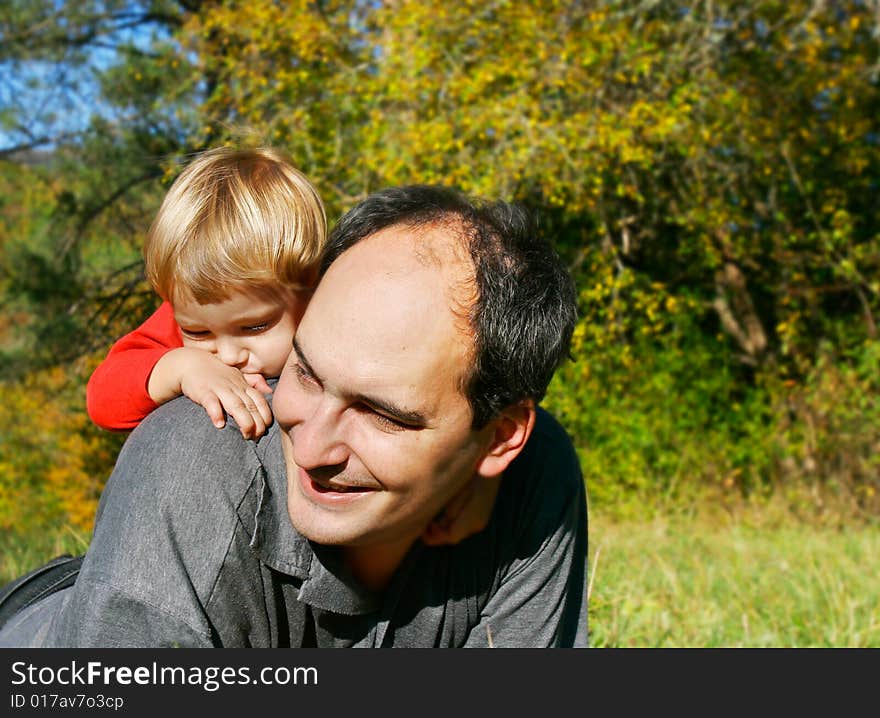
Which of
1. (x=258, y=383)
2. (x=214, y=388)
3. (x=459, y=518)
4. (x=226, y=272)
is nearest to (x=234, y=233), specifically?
(x=226, y=272)

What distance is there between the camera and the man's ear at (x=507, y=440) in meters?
1.92

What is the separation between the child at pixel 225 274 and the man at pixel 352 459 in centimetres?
35

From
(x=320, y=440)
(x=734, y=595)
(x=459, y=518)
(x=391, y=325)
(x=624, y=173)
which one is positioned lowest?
(x=624, y=173)

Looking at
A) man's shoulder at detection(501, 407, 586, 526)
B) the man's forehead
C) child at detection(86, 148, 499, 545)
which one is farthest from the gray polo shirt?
child at detection(86, 148, 499, 545)

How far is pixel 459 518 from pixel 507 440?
0.18 metres

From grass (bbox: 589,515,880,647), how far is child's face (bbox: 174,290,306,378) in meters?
1.03

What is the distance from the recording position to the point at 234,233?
2.34 m

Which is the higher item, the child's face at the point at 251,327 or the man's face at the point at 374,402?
the man's face at the point at 374,402

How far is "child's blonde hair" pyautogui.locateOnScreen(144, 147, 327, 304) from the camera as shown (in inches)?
91.7

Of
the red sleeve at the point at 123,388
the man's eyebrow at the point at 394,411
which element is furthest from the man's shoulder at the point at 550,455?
the red sleeve at the point at 123,388

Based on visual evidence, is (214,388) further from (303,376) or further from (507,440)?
(507,440)

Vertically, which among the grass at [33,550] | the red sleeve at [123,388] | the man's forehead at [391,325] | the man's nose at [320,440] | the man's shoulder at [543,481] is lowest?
the grass at [33,550]

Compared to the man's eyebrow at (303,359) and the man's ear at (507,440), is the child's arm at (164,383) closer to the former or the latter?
the man's eyebrow at (303,359)

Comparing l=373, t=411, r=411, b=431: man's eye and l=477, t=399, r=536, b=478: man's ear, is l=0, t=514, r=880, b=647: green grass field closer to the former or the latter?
l=477, t=399, r=536, b=478: man's ear
